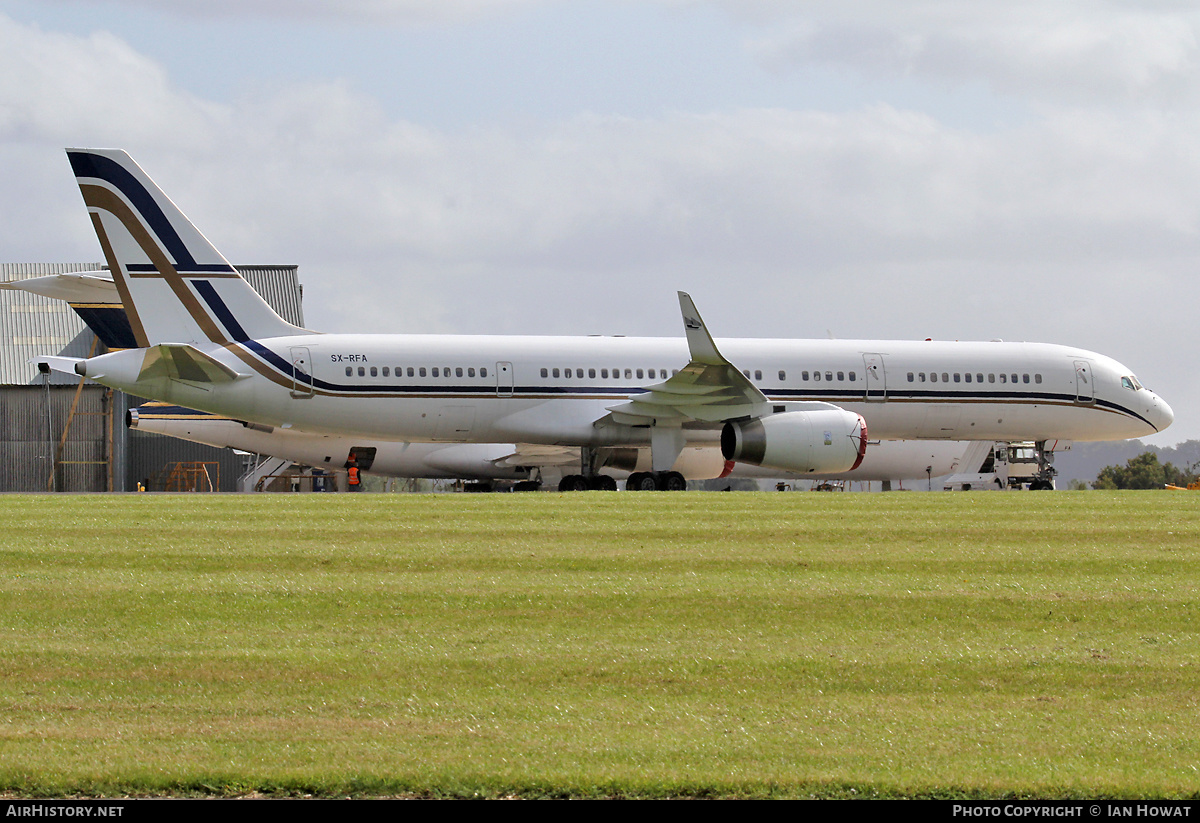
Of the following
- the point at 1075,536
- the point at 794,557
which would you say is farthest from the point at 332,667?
the point at 1075,536

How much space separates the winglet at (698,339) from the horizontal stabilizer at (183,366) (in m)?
9.73

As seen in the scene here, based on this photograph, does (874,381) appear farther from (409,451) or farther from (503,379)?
(409,451)

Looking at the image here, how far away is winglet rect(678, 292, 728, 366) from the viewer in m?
29.9

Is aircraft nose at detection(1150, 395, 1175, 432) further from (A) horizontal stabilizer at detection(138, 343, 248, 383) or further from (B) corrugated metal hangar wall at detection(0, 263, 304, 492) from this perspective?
(B) corrugated metal hangar wall at detection(0, 263, 304, 492)

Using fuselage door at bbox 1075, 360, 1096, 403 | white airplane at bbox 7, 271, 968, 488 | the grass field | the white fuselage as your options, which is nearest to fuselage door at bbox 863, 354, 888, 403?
the white fuselage

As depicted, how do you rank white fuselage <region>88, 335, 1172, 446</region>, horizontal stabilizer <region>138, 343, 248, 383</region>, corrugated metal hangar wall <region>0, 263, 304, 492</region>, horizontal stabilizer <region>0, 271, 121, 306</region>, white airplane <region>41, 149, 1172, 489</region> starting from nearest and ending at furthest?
horizontal stabilizer <region>138, 343, 248, 383</region> → white airplane <region>41, 149, 1172, 489</region> → white fuselage <region>88, 335, 1172, 446</region> → horizontal stabilizer <region>0, 271, 121, 306</region> → corrugated metal hangar wall <region>0, 263, 304, 492</region>

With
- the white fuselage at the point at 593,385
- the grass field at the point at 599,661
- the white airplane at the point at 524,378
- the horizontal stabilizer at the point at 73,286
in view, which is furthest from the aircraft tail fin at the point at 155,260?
the grass field at the point at 599,661

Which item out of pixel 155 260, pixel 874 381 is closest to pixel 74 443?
pixel 155 260

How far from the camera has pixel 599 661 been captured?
10.4 meters

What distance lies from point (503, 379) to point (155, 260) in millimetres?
8016

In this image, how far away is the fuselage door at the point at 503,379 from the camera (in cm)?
3198

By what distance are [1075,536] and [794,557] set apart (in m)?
4.56

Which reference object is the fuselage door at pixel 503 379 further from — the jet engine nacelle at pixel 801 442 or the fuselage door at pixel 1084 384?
the fuselage door at pixel 1084 384

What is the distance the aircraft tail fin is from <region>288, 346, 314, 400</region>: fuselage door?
1.42 meters
